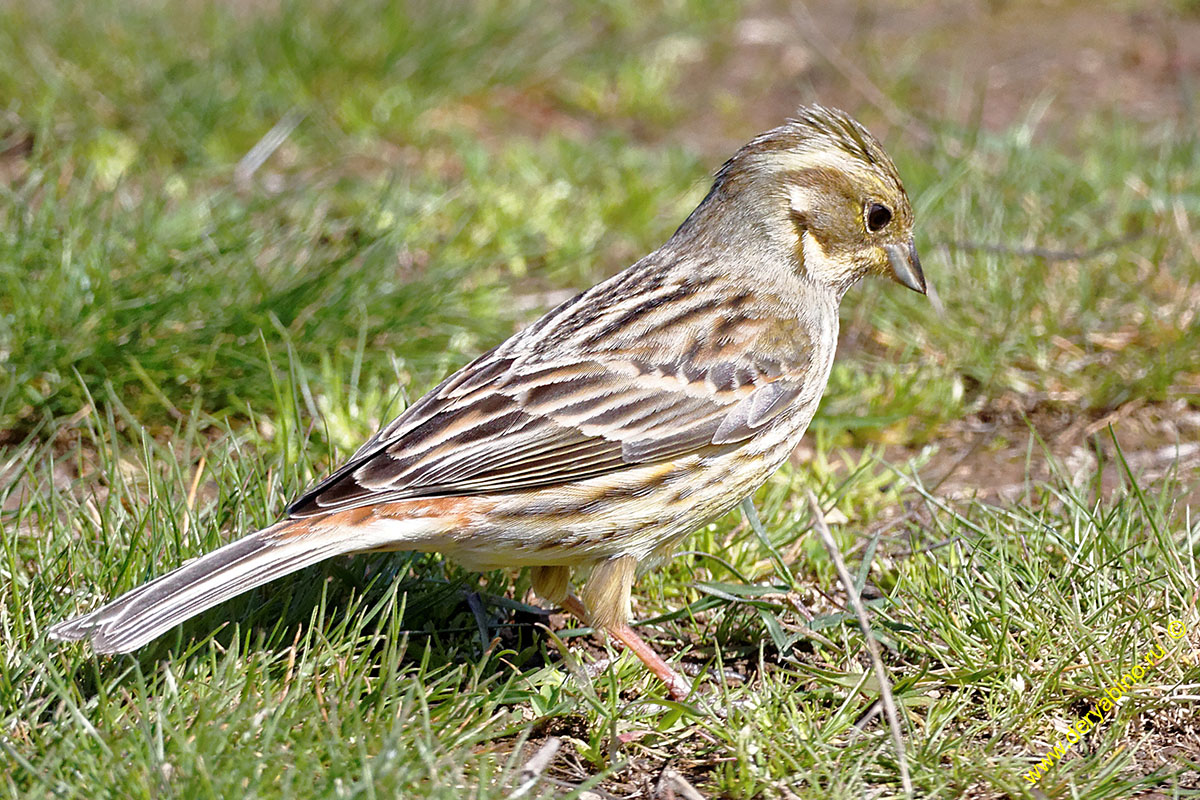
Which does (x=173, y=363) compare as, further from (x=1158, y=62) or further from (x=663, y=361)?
(x=1158, y=62)

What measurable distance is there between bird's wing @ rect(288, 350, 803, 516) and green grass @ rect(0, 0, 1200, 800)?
41cm

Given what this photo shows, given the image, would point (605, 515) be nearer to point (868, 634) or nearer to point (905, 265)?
point (868, 634)

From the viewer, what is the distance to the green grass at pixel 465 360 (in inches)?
151

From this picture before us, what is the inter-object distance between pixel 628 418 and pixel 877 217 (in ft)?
4.02

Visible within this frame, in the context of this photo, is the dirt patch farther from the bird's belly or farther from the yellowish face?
the bird's belly

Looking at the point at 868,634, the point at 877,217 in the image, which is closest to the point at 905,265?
the point at 877,217

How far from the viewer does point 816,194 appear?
15.4ft

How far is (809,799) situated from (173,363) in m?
3.17

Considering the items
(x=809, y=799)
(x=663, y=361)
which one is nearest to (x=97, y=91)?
(x=663, y=361)

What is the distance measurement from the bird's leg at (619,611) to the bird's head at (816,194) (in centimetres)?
123

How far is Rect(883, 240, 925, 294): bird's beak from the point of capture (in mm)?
4867

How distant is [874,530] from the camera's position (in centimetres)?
522
